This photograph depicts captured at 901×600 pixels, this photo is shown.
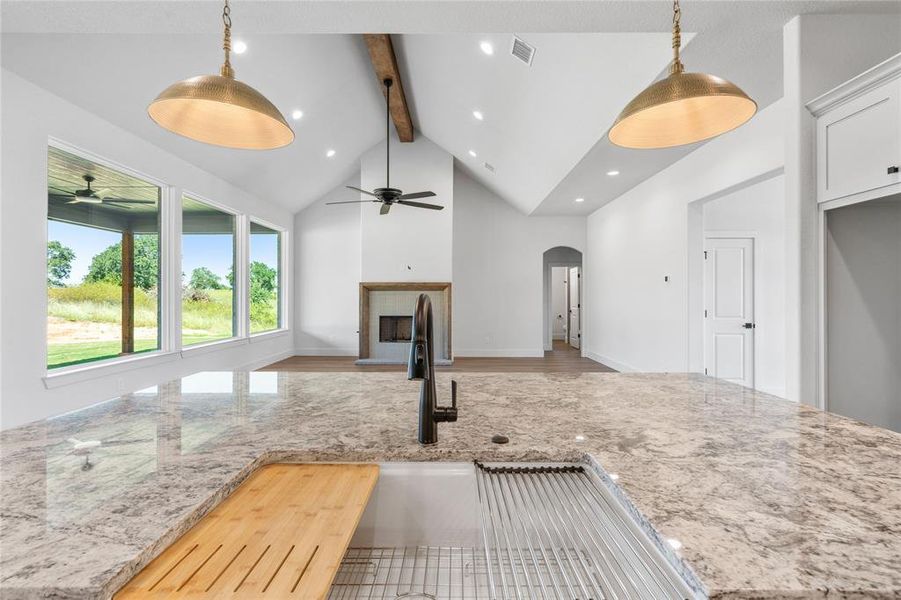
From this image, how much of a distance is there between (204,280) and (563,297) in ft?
29.8

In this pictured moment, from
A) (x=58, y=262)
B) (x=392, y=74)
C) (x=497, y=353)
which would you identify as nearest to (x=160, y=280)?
(x=58, y=262)

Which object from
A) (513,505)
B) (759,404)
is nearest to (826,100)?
(759,404)

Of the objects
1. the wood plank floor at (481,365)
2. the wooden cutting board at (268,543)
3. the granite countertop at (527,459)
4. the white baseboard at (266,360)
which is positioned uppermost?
the granite countertop at (527,459)

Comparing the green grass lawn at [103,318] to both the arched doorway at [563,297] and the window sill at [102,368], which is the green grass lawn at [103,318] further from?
the arched doorway at [563,297]

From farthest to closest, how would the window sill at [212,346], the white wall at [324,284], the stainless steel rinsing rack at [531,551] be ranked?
the white wall at [324,284] < the window sill at [212,346] < the stainless steel rinsing rack at [531,551]

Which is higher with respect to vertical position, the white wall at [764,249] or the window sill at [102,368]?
the white wall at [764,249]

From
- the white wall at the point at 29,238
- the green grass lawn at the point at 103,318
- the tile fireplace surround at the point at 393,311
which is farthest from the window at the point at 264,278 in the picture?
the white wall at the point at 29,238

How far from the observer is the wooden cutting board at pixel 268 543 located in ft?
1.87

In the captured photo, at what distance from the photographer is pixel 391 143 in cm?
746

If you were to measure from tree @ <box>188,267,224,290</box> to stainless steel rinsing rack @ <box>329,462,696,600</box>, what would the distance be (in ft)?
17.6

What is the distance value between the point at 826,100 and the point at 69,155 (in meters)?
5.18

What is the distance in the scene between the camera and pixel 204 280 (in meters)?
5.51

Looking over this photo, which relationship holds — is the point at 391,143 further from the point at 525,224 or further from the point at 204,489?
the point at 204,489

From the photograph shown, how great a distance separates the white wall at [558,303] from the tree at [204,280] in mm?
8493
